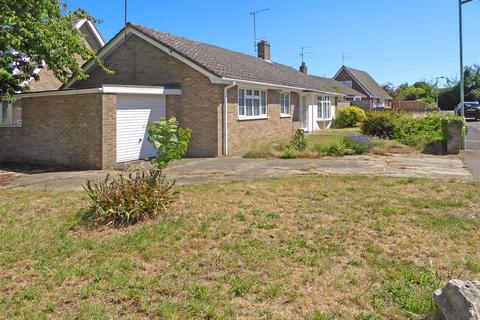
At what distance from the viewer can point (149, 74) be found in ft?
56.1

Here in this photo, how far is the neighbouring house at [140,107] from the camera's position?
44.3ft

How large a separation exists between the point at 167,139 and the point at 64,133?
8.90 meters

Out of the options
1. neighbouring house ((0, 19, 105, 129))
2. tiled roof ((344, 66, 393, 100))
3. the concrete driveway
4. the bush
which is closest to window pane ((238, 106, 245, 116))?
Result: the concrete driveway

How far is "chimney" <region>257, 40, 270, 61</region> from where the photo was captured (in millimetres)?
29609

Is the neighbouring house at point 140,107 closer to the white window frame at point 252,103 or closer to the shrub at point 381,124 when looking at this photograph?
the white window frame at point 252,103

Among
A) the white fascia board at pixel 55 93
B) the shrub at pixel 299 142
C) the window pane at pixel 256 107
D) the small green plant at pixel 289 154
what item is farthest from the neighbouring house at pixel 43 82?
the shrub at pixel 299 142

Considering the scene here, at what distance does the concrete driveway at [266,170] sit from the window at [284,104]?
7.87m

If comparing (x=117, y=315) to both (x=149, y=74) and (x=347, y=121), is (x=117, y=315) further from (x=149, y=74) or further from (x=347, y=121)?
(x=347, y=121)

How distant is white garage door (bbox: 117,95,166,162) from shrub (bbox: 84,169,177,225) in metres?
7.69

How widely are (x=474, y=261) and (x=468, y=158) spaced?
34.2 ft

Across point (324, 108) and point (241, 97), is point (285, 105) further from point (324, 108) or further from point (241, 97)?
point (324, 108)

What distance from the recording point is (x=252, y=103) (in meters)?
18.2

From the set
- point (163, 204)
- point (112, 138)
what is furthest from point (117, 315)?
Answer: point (112, 138)

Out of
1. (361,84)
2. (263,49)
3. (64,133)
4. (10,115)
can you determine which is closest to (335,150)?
(64,133)
